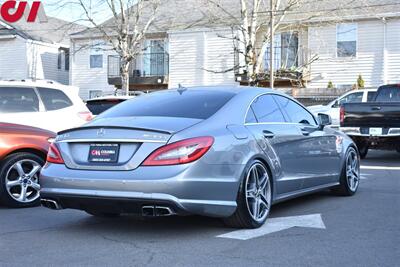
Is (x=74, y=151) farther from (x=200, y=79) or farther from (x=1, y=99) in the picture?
(x=200, y=79)

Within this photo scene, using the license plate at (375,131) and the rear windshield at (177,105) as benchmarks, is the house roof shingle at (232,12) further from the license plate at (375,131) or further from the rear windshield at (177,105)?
the rear windshield at (177,105)

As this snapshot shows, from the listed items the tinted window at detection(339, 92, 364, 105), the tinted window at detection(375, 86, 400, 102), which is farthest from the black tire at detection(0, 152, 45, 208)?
the tinted window at detection(339, 92, 364, 105)

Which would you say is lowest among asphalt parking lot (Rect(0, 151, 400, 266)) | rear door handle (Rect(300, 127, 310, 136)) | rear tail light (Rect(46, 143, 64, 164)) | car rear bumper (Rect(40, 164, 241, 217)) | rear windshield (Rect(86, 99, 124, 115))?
asphalt parking lot (Rect(0, 151, 400, 266))

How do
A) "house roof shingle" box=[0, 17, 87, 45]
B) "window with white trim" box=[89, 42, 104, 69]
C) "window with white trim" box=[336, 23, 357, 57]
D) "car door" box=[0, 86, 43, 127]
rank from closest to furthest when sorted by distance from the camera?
"car door" box=[0, 86, 43, 127] → "window with white trim" box=[336, 23, 357, 57] → "window with white trim" box=[89, 42, 104, 69] → "house roof shingle" box=[0, 17, 87, 45]

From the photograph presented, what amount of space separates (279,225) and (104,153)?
2.01 metres

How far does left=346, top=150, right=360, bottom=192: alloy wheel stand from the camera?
8656 millimetres

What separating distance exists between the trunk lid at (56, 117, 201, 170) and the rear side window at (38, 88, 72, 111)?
423 centimetres

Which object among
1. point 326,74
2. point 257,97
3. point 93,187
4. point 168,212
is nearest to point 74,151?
point 93,187

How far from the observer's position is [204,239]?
18.8ft

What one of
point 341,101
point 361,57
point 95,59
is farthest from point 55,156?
point 95,59

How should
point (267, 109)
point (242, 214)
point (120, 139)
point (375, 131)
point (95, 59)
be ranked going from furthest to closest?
point (95, 59) → point (375, 131) → point (267, 109) → point (242, 214) → point (120, 139)

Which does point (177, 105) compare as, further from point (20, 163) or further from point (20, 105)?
point (20, 105)

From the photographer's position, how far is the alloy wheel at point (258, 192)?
616cm

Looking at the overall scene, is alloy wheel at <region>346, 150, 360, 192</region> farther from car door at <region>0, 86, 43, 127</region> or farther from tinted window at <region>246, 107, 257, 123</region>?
car door at <region>0, 86, 43, 127</region>
